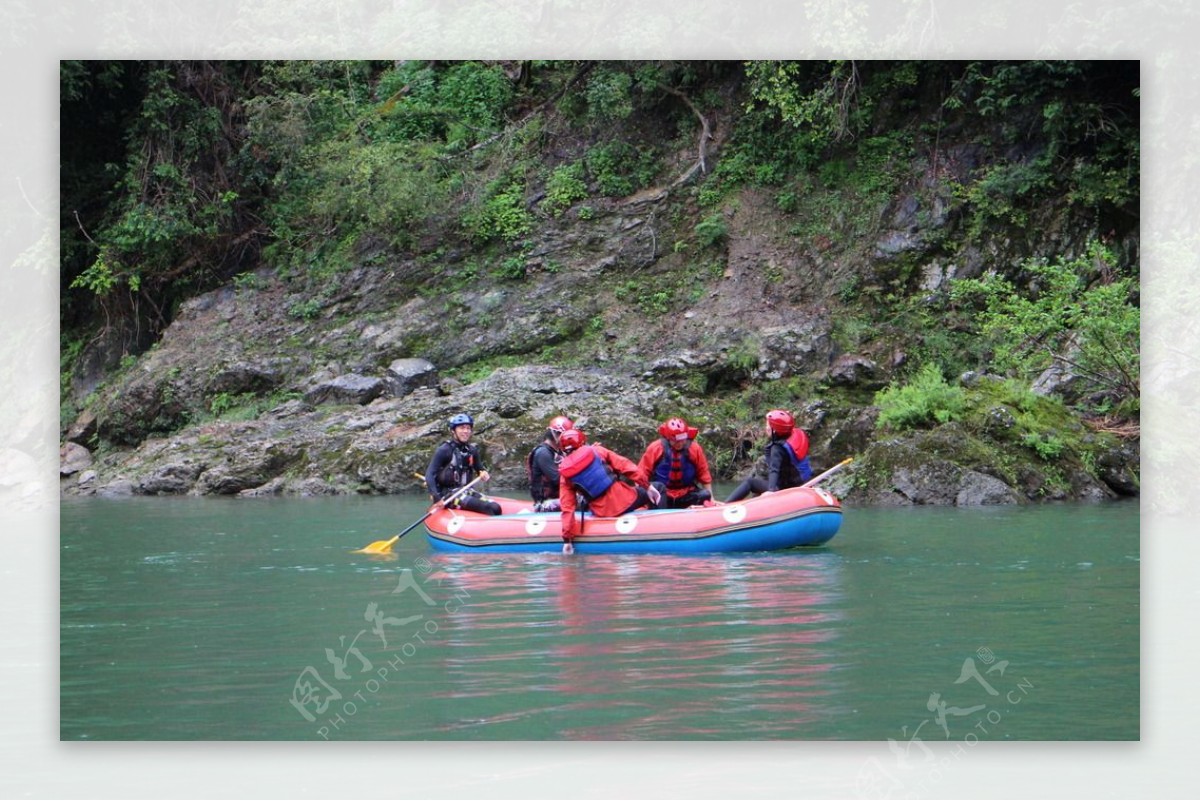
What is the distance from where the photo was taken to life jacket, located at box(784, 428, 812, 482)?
41.8 ft

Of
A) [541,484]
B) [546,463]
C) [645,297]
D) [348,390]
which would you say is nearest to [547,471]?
Result: [546,463]

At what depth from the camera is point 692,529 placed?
11930 millimetres

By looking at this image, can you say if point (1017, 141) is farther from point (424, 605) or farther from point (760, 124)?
point (424, 605)

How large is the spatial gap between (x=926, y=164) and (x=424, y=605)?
17.8 metres

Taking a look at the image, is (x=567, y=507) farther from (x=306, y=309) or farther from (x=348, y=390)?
(x=306, y=309)

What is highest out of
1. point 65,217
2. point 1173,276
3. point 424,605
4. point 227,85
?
point 227,85

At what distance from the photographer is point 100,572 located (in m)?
11.4

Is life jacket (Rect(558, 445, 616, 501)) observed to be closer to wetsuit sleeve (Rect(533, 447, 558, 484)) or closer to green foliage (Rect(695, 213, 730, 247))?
wetsuit sleeve (Rect(533, 447, 558, 484))

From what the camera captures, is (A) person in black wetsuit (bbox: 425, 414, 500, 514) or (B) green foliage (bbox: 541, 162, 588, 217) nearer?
(A) person in black wetsuit (bbox: 425, 414, 500, 514)

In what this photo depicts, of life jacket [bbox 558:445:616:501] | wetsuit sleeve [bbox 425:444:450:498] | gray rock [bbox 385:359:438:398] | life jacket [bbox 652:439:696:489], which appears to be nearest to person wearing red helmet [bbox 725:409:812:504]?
life jacket [bbox 652:439:696:489]

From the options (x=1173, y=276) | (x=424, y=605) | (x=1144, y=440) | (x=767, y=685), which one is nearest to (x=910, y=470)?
(x=1144, y=440)

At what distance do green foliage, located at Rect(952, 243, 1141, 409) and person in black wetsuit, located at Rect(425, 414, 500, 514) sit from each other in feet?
24.8

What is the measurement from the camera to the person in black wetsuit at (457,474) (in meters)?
13.4

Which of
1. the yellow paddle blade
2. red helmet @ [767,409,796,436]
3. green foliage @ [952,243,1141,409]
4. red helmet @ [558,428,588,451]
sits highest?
green foliage @ [952,243,1141,409]
